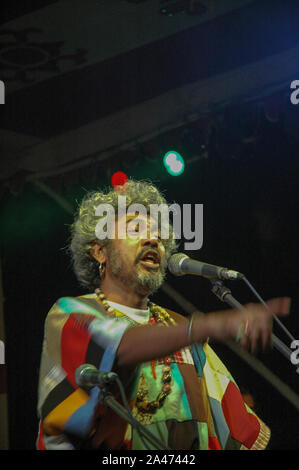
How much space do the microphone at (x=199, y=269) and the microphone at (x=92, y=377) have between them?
19.8 inches

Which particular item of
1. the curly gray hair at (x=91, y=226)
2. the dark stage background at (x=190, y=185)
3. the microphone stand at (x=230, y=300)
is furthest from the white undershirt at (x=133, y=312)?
the dark stage background at (x=190, y=185)

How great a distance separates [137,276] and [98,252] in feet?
1.02

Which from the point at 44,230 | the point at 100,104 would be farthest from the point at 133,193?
the point at 44,230

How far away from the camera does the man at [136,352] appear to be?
1.98 metres

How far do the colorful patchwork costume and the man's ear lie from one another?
0.24 metres

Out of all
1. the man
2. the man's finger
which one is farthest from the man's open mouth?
the man's finger

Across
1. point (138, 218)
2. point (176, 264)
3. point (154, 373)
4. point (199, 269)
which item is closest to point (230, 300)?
point (199, 269)

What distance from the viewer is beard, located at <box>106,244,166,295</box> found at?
2.59 meters

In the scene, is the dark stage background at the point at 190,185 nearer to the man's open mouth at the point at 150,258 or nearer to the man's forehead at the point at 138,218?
the man's forehead at the point at 138,218

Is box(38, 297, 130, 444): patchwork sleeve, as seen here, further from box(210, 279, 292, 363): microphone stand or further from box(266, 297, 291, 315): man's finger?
box(266, 297, 291, 315): man's finger

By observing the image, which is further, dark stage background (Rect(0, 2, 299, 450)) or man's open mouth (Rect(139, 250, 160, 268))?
dark stage background (Rect(0, 2, 299, 450))

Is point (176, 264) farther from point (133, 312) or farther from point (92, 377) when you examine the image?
point (92, 377)

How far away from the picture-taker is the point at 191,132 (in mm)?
4539

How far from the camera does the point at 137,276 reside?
2.60 meters
